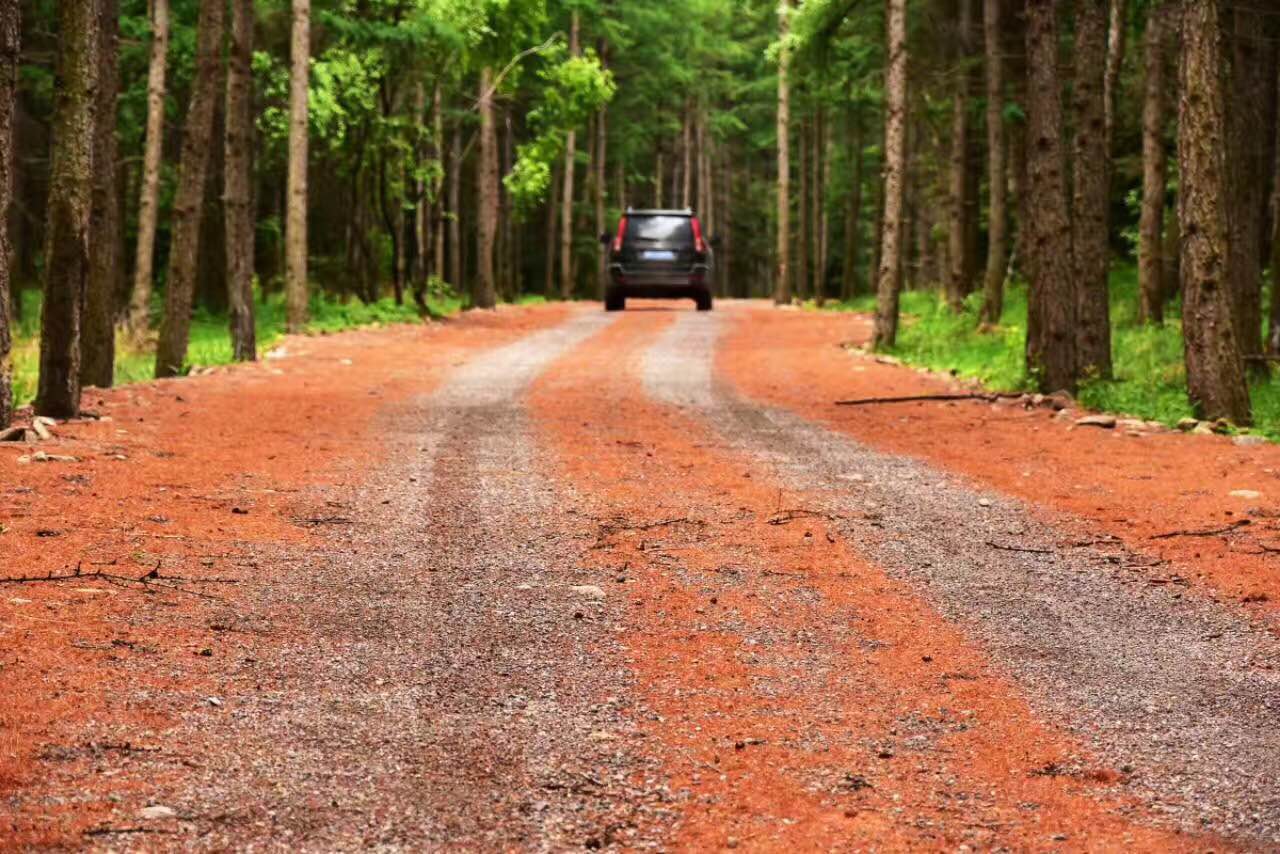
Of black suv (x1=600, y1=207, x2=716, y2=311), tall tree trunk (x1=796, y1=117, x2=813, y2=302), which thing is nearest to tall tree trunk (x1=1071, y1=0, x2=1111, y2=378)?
black suv (x1=600, y1=207, x2=716, y2=311)

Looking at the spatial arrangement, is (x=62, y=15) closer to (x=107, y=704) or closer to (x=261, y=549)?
(x=261, y=549)

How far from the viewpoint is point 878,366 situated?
69.5ft

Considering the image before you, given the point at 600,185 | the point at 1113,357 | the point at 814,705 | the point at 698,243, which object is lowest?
the point at 814,705

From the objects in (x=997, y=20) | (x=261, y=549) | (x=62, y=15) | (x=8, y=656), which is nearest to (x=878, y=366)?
(x=997, y=20)

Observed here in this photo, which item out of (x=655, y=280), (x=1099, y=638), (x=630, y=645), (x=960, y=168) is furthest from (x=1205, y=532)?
(x=655, y=280)

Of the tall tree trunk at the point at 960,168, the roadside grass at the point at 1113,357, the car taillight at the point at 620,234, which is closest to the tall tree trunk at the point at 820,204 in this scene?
the car taillight at the point at 620,234

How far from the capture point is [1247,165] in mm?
20031

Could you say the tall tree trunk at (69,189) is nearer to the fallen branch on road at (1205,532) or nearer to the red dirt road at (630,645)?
the red dirt road at (630,645)

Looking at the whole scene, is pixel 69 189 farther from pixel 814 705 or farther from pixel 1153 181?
pixel 1153 181

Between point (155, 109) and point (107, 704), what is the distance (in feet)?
70.1

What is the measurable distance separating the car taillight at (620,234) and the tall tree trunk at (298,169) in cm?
1090

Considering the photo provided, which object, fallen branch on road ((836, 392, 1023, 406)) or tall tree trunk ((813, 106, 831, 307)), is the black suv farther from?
fallen branch on road ((836, 392, 1023, 406))

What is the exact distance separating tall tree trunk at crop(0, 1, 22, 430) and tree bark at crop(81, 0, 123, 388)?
3180 millimetres

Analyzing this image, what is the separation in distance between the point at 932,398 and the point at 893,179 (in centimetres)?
883
